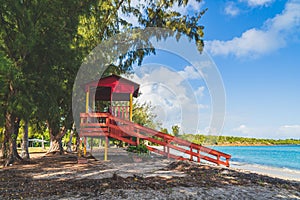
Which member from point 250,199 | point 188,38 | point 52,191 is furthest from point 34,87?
point 188,38

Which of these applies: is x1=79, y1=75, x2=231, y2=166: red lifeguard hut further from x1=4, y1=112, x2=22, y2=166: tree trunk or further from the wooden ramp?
x1=4, y1=112, x2=22, y2=166: tree trunk

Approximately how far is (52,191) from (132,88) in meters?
8.16

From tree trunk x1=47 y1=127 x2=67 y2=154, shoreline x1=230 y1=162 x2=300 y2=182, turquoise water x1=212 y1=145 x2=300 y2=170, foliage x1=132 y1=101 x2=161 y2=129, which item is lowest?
turquoise water x1=212 y1=145 x2=300 y2=170

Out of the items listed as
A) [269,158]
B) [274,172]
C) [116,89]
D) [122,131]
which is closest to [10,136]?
[122,131]

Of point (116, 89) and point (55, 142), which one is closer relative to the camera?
point (116, 89)

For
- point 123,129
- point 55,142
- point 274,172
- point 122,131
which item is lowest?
point 274,172

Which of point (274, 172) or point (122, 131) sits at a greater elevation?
point (122, 131)

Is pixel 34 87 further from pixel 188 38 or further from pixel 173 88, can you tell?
pixel 188 38

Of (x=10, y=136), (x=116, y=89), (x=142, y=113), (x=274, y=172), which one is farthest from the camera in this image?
(x=142, y=113)

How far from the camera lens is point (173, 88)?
12.2 meters

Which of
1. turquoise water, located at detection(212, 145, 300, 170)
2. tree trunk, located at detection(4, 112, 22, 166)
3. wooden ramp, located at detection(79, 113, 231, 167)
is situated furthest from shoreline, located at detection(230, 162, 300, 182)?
tree trunk, located at detection(4, 112, 22, 166)

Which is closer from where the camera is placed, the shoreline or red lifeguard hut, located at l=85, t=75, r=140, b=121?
red lifeguard hut, located at l=85, t=75, r=140, b=121

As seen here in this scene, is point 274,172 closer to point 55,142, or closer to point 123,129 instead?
point 123,129

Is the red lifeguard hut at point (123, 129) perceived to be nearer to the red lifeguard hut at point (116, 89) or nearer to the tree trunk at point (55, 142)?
the red lifeguard hut at point (116, 89)
